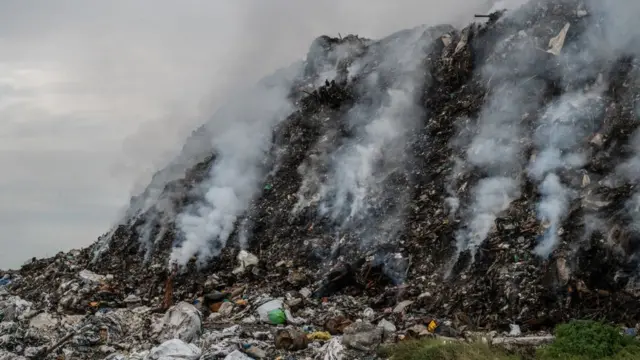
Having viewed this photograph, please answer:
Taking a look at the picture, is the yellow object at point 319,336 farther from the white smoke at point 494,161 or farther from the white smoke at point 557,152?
the white smoke at point 557,152

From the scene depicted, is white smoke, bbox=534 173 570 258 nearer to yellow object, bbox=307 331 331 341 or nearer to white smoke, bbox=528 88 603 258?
white smoke, bbox=528 88 603 258

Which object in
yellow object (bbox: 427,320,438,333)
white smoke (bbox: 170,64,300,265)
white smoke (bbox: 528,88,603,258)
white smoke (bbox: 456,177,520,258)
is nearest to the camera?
Result: yellow object (bbox: 427,320,438,333)

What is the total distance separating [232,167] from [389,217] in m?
5.76

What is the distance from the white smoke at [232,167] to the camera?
1590 centimetres

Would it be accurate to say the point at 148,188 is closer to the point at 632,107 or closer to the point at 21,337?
the point at 21,337

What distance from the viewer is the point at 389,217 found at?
14.2 meters

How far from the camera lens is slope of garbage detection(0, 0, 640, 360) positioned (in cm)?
1024

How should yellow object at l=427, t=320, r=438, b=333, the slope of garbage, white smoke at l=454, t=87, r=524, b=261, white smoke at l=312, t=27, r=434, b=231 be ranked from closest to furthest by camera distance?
yellow object at l=427, t=320, r=438, b=333 → the slope of garbage → white smoke at l=454, t=87, r=524, b=261 → white smoke at l=312, t=27, r=434, b=231

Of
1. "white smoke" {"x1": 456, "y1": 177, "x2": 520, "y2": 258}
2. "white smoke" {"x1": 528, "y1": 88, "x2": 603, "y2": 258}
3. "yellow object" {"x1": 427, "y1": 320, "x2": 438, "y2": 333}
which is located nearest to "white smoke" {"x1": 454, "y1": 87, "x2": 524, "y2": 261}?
"white smoke" {"x1": 456, "y1": 177, "x2": 520, "y2": 258}

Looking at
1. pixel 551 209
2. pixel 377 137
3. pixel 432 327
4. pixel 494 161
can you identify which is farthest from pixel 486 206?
pixel 377 137

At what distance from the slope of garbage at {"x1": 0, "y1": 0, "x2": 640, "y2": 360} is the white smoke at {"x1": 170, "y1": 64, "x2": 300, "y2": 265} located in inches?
2.7

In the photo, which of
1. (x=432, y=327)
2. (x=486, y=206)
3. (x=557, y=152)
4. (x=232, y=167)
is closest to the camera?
(x=432, y=327)

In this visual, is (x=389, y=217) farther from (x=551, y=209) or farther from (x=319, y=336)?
(x=319, y=336)

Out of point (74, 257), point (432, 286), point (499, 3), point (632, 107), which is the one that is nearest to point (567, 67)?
point (632, 107)
